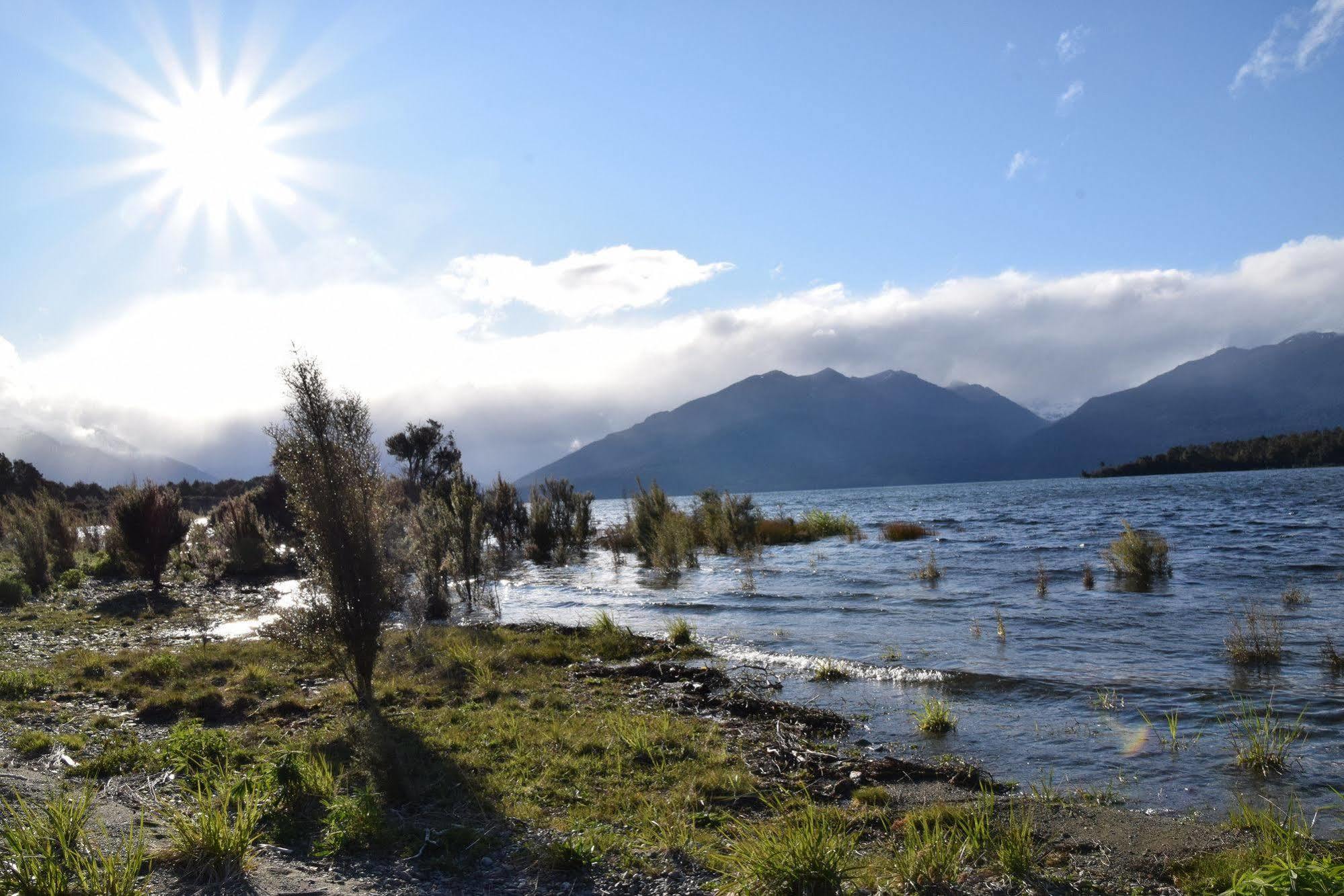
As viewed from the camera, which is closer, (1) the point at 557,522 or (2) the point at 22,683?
(2) the point at 22,683

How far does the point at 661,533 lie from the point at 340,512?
17.0 m

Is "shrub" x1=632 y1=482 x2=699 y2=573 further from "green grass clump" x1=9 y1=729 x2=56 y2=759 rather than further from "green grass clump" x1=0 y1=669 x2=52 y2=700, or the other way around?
"green grass clump" x1=9 y1=729 x2=56 y2=759

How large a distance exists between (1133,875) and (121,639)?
14646mm

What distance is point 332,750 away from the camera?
6.95m

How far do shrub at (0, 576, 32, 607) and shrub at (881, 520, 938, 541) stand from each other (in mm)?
27232

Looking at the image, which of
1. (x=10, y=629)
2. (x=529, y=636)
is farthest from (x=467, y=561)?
(x=10, y=629)

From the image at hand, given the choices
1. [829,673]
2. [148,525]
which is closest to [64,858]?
[829,673]

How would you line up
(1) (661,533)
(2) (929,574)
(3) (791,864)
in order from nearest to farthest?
(3) (791,864) < (2) (929,574) < (1) (661,533)

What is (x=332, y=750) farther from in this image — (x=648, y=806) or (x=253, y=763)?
(x=648, y=806)

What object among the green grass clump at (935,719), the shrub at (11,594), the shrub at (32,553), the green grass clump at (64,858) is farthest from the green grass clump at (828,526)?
the green grass clump at (64,858)

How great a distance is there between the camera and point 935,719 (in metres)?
7.70

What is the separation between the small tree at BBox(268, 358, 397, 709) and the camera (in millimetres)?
7297

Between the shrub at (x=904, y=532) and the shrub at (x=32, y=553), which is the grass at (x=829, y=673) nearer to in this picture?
the shrub at (x=32, y=553)

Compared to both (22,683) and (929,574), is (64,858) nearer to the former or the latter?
(22,683)
